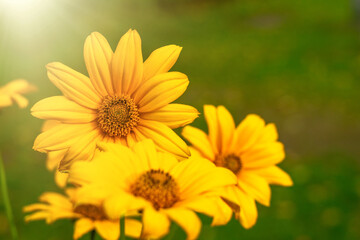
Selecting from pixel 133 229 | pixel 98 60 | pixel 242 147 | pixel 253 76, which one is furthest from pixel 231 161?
pixel 253 76

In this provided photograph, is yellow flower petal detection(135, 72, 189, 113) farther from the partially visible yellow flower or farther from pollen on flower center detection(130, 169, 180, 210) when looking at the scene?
the partially visible yellow flower

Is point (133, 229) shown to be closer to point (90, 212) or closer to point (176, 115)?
point (90, 212)

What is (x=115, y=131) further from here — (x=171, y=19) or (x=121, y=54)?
(x=171, y=19)

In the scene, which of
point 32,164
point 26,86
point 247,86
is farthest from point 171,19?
point 26,86

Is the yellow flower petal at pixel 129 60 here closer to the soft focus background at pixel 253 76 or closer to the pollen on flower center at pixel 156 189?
the pollen on flower center at pixel 156 189

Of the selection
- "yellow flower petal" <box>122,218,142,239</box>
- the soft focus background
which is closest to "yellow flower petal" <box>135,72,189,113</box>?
"yellow flower petal" <box>122,218,142,239</box>

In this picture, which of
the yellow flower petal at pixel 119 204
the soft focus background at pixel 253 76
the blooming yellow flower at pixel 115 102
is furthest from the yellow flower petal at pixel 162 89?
the soft focus background at pixel 253 76
